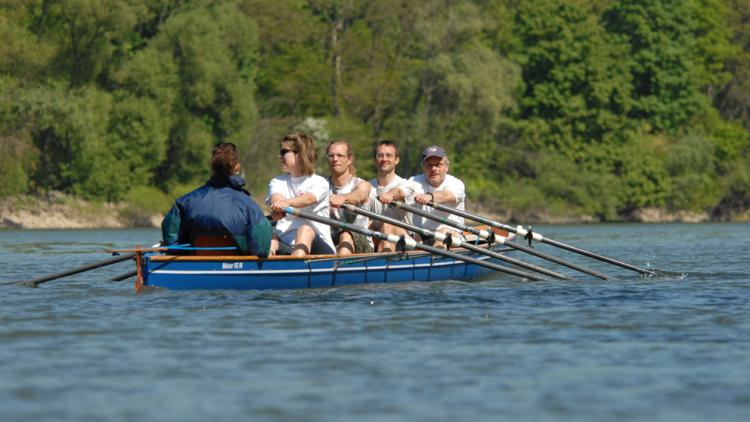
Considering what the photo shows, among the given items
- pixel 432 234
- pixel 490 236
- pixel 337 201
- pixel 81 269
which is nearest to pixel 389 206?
pixel 432 234

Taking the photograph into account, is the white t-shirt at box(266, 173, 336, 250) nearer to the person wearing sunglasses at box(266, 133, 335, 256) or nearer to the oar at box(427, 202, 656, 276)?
the person wearing sunglasses at box(266, 133, 335, 256)

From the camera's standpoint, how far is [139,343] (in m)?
11.1

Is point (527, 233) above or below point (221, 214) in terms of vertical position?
below

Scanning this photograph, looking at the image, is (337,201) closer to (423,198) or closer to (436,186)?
(423,198)

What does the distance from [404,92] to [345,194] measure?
4767 cm

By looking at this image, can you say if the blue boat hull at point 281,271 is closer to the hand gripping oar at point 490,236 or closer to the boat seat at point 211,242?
the boat seat at point 211,242

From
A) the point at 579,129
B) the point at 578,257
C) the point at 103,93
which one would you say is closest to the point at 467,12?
the point at 579,129

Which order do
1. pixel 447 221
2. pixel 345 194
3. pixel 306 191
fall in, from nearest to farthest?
pixel 306 191
pixel 345 194
pixel 447 221

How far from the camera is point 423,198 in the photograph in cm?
1736

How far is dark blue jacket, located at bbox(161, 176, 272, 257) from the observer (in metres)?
14.8

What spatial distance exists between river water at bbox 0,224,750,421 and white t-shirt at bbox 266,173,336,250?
82cm

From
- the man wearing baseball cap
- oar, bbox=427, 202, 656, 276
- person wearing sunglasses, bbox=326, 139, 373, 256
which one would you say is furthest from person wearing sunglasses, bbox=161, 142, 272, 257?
oar, bbox=427, 202, 656, 276

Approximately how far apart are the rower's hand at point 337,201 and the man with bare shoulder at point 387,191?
0.76m

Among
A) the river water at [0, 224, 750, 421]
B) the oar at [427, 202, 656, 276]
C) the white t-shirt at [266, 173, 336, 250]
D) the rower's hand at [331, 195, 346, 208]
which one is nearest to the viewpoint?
the river water at [0, 224, 750, 421]
